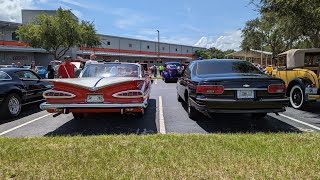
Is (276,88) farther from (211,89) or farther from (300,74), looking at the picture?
(300,74)

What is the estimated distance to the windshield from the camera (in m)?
8.35

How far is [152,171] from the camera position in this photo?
397 centimetres

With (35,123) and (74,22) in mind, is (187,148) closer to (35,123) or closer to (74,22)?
(35,123)

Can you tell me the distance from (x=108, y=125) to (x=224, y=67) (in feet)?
10.1

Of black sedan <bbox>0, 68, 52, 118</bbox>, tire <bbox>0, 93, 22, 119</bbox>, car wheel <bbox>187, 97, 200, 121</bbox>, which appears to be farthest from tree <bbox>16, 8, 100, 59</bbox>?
car wheel <bbox>187, 97, 200, 121</bbox>

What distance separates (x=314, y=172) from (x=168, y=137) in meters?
2.53

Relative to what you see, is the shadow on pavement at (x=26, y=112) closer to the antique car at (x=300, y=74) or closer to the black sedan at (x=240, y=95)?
the black sedan at (x=240, y=95)

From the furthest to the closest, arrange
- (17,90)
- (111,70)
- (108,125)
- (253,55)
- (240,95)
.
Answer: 1. (253,55)
2. (17,90)
3. (111,70)
4. (108,125)
5. (240,95)

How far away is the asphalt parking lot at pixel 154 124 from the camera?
22.3ft

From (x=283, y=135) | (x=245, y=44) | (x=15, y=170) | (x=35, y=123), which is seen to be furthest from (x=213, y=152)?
(x=245, y=44)

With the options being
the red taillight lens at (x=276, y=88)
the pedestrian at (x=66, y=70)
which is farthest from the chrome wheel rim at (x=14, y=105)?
the red taillight lens at (x=276, y=88)

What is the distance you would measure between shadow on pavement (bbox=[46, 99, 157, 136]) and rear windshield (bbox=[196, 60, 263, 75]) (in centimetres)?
176

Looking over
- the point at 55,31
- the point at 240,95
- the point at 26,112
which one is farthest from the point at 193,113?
the point at 55,31

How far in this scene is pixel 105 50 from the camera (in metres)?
58.5
